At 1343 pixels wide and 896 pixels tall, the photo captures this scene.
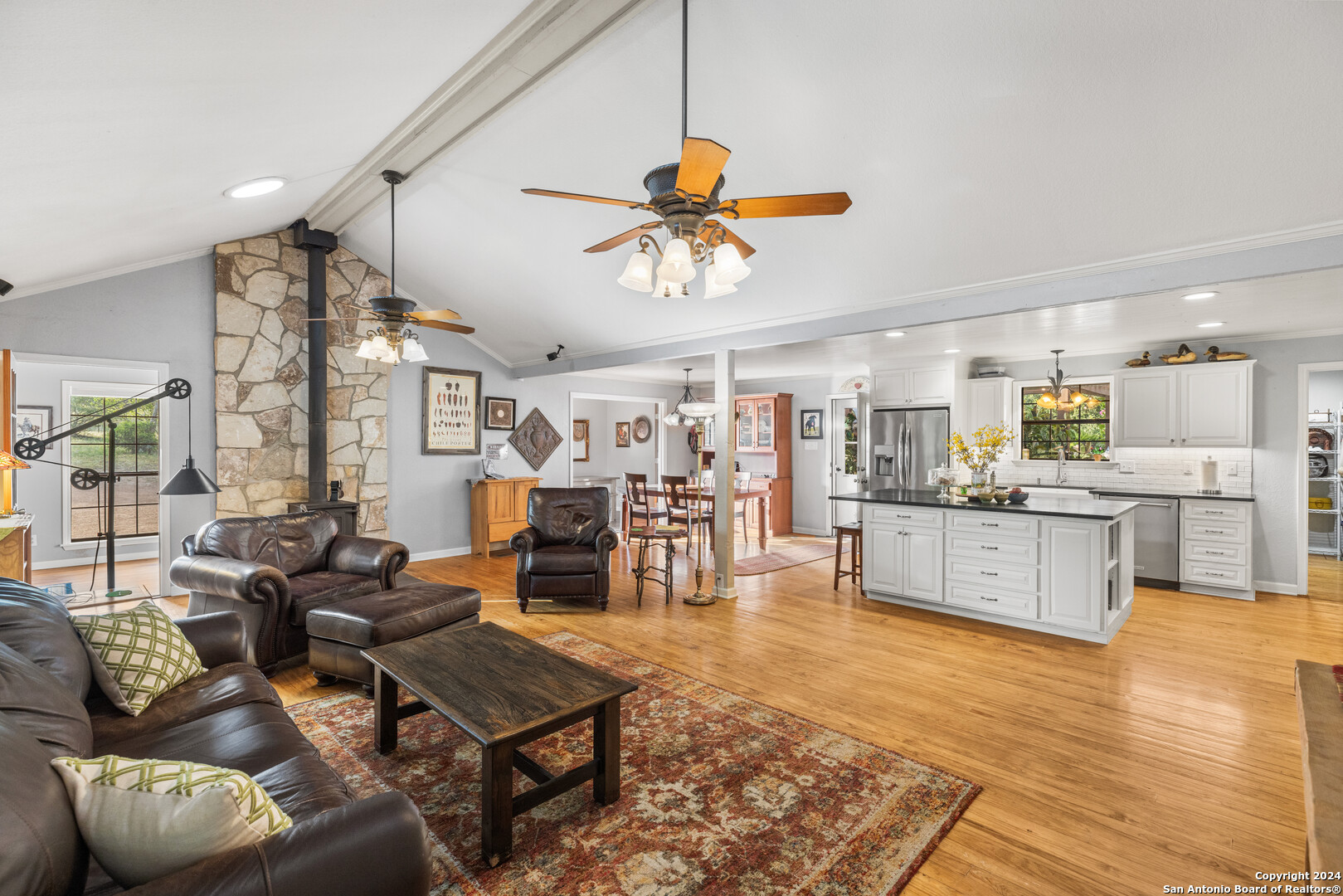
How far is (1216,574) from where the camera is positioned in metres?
5.35

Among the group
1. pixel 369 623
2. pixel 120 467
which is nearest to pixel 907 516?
pixel 369 623

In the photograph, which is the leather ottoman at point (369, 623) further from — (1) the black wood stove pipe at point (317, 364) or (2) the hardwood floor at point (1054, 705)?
(1) the black wood stove pipe at point (317, 364)

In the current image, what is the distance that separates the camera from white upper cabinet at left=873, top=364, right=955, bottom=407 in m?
6.84

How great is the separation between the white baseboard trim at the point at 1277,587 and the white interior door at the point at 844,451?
12.9 ft

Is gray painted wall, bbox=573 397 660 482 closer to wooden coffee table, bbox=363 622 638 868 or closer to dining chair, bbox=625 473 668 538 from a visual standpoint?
dining chair, bbox=625 473 668 538

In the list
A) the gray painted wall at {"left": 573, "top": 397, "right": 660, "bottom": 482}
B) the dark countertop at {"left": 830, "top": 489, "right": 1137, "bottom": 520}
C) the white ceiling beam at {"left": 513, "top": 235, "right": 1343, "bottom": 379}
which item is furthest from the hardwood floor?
the gray painted wall at {"left": 573, "top": 397, "right": 660, "bottom": 482}

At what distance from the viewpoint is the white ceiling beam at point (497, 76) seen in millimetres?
2486

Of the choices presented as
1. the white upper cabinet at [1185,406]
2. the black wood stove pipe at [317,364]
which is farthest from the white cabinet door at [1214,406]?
the black wood stove pipe at [317,364]

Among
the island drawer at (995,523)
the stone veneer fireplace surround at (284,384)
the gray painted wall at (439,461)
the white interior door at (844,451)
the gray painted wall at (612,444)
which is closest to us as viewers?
the island drawer at (995,523)

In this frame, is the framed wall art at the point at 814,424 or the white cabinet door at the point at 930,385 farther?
the framed wall art at the point at 814,424

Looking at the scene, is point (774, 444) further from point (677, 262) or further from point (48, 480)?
point (48, 480)

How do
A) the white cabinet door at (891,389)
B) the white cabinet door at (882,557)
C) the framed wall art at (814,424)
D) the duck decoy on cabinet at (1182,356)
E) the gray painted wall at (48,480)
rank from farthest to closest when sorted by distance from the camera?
the framed wall art at (814,424) → the white cabinet door at (891,389) → the gray painted wall at (48,480) → the duck decoy on cabinet at (1182,356) → the white cabinet door at (882,557)

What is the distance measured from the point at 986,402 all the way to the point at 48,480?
384 inches

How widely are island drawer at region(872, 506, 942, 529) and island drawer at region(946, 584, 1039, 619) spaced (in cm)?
51
